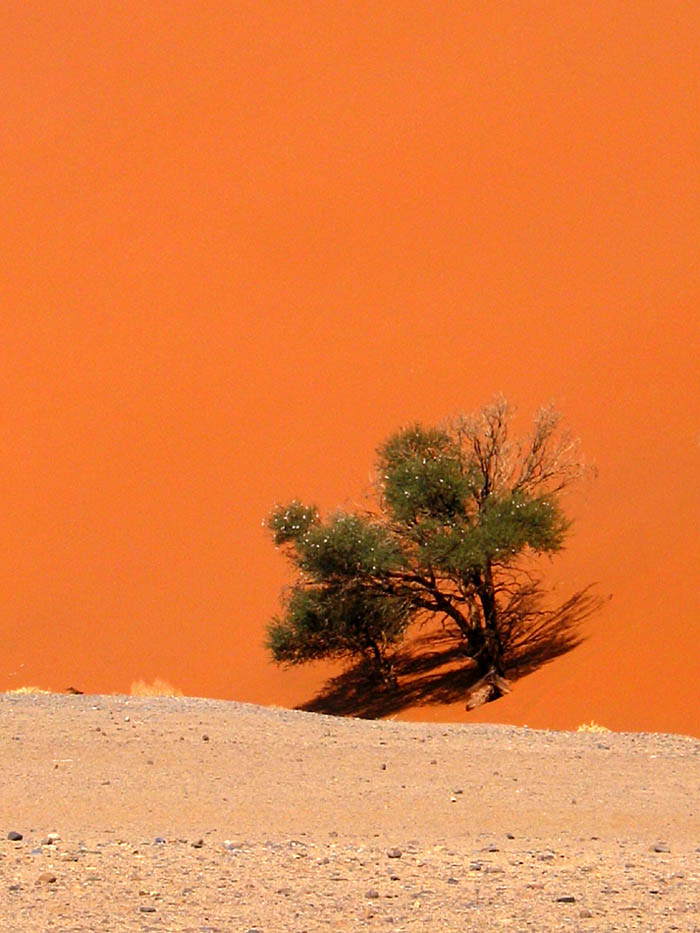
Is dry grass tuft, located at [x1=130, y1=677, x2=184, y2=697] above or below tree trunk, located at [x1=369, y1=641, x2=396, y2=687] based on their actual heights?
above

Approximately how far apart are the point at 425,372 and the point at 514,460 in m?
11.2

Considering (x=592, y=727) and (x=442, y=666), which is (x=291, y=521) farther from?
(x=592, y=727)

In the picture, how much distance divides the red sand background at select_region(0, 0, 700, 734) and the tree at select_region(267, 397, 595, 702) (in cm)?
140

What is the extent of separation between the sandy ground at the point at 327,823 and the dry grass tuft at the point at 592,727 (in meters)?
2.09

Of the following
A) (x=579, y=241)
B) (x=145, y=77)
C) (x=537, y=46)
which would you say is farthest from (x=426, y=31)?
(x=579, y=241)

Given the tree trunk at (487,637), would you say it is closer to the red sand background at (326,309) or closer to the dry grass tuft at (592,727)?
the red sand background at (326,309)

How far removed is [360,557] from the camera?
871 inches

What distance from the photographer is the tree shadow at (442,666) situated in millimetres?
21688

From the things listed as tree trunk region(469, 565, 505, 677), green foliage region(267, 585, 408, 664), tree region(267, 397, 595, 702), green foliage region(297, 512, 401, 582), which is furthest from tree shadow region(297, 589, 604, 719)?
green foliage region(297, 512, 401, 582)

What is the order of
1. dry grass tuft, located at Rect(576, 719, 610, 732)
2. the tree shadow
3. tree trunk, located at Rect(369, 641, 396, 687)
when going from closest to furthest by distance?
dry grass tuft, located at Rect(576, 719, 610, 732) → the tree shadow → tree trunk, located at Rect(369, 641, 396, 687)

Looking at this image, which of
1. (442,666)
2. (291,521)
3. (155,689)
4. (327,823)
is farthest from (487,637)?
(327,823)

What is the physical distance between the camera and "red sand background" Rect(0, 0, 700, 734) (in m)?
27.1

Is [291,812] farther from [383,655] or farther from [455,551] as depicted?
[383,655]

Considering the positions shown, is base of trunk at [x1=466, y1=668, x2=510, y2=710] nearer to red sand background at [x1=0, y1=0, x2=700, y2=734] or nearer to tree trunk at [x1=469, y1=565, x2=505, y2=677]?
red sand background at [x1=0, y1=0, x2=700, y2=734]
